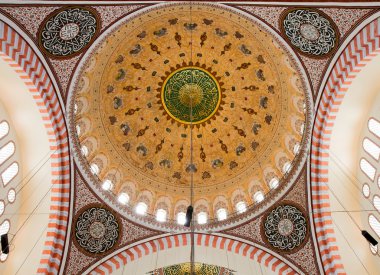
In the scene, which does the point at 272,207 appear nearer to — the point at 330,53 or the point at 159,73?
the point at 330,53

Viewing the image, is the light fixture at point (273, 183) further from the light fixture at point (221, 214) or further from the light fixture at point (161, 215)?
the light fixture at point (161, 215)

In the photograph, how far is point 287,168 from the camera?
36.2ft

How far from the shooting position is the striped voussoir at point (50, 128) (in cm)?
826

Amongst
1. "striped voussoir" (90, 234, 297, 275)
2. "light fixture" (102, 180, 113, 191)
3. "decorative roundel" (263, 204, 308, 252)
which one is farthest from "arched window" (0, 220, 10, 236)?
"decorative roundel" (263, 204, 308, 252)

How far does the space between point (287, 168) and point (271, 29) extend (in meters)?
4.14

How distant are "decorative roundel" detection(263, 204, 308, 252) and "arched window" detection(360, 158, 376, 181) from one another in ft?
6.63

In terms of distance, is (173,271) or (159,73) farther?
(173,271)

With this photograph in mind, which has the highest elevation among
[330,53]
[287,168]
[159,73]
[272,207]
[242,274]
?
[159,73]

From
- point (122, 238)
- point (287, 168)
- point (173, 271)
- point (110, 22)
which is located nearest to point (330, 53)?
point (287, 168)

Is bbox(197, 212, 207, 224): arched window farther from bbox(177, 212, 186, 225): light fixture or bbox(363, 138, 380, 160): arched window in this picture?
bbox(363, 138, 380, 160): arched window

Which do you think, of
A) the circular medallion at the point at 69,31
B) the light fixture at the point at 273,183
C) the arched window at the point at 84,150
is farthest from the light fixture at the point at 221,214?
the circular medallion at the point at 69,31

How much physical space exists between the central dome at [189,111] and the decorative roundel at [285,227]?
0.87 metres

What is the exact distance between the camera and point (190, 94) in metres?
13.1

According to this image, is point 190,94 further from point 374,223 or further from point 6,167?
point 374,223
